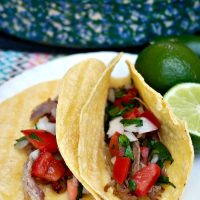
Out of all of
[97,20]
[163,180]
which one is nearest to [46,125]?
[163,180]

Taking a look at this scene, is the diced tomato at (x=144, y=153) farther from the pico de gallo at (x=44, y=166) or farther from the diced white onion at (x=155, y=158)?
the pico de gallo at (x=44, y=166)

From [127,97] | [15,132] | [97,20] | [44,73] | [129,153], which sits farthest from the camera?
[97,20]

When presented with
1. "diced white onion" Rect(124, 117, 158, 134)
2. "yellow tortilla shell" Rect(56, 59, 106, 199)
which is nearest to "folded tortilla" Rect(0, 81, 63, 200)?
"yellow tortilla shell" Rect(56, 59, 106, 199)

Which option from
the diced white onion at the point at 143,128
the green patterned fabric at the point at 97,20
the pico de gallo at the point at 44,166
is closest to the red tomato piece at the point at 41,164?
the pico de gallo at the point at 44,166

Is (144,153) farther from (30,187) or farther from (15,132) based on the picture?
(15,132)

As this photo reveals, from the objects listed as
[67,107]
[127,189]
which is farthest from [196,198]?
[67,107]

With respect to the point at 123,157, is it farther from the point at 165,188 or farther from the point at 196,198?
the point at 196,198
